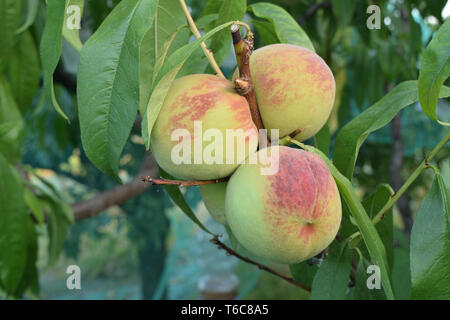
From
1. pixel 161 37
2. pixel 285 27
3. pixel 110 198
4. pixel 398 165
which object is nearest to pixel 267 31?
pixel 285 27

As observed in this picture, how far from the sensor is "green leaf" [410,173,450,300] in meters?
0.42

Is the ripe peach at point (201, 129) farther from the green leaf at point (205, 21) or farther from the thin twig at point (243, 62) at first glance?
the green leaf at point (205, 21)

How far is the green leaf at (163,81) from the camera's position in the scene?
1.22 ft

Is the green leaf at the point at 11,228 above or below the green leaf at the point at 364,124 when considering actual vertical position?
below

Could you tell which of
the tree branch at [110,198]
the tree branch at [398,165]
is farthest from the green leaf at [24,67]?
the tree branch at [398,165]

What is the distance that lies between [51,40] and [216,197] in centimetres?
22

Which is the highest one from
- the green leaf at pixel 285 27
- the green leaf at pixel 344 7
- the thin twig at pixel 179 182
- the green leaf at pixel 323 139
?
the green leaf at pixel 285 27

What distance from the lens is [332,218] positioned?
0.41 metres

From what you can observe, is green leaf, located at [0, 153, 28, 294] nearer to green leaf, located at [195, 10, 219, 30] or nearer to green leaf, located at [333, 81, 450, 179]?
green leaf, located at [195, 10, 219, 30]

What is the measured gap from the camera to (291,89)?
16.9 inches

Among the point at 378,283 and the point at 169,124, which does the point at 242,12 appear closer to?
the point at 169,124

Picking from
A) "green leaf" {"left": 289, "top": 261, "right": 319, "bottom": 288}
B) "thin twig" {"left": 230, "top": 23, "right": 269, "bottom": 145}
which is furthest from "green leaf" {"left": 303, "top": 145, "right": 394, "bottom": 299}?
"green leaf" {"left": 289, "top": 261, "right": 319, "bottom": 288}

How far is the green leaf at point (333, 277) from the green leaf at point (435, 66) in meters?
0.21

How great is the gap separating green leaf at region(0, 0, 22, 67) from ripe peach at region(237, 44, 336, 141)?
0.53 m
